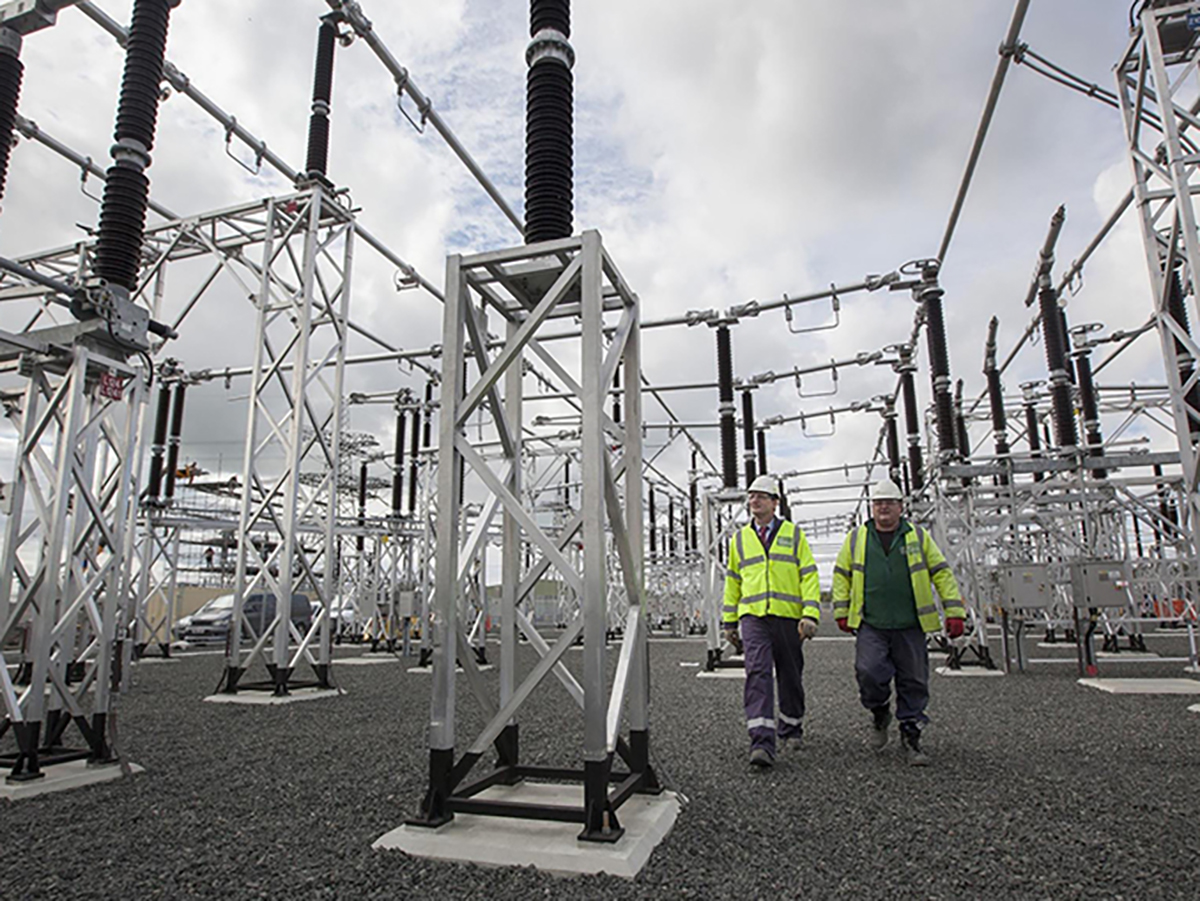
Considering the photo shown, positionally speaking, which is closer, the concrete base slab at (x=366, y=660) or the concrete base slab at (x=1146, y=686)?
the concrete base slab at (x=1146, y=686)

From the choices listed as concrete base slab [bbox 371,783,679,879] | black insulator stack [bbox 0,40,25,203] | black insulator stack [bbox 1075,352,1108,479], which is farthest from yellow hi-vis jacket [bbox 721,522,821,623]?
black insulator stack [bbox 1075,352,1108,479]

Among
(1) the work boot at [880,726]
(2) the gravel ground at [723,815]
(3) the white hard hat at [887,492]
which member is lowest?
(2) the gravel ground at [723,815]

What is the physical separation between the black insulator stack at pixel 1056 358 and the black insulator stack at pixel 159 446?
16225 mm

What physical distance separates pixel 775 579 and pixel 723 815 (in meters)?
1.65

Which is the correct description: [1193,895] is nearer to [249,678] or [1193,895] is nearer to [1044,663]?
[1044,663]

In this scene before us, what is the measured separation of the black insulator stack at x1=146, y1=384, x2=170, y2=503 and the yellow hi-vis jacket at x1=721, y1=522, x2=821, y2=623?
13.2 meters

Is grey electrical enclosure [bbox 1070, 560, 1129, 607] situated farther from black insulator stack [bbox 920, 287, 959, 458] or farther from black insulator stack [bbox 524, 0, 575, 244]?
black insulator stack [bbox 524, 0, 575, 244]

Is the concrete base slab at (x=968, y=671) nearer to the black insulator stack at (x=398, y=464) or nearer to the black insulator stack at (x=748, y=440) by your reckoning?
the black insulator stack at (x=748, y=440)

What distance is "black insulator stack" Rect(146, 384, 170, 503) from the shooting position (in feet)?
51.2

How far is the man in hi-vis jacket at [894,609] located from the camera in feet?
15.4

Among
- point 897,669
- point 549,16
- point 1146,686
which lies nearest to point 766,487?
A: point 897,669

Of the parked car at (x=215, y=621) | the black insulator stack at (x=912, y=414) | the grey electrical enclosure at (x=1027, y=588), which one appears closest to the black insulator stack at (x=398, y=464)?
the parked car at (x=215, y=621)

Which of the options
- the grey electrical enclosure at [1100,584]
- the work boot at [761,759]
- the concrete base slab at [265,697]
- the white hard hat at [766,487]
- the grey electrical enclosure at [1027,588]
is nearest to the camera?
the work boot at [761,759]

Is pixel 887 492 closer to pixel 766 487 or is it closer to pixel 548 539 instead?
pixel 766 487
